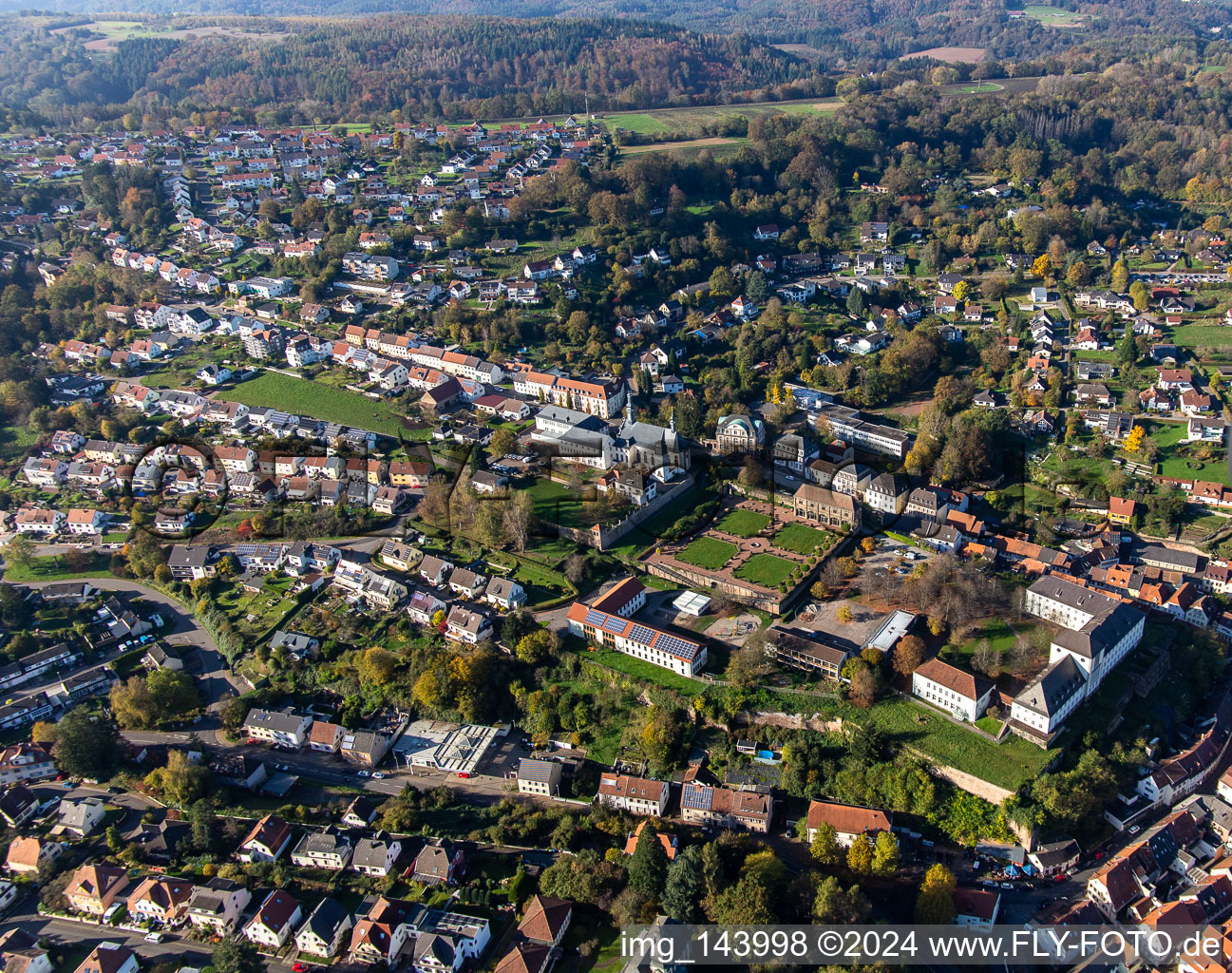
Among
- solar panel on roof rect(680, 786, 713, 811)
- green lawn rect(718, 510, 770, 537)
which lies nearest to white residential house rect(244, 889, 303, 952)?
solar panel on roof rect(680, 786, 713, 811)

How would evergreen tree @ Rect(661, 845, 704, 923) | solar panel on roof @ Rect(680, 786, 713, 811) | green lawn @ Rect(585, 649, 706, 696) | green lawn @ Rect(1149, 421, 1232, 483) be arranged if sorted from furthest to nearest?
green lawn @ Rect(1149, 421, 1232, 483)
green lawn @ Rect(585, 649, 706, 696)
solar panel on roof @ Rect(680, 786, 713, 811)
evergreen tree @ Rect(661, 845, 704, 923)

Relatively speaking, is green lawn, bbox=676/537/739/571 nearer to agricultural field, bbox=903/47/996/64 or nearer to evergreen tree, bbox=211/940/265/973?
evergreen tree, bbox=211/940/265/973

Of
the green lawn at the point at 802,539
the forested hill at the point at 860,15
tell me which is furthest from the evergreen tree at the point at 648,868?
the forested hill at the point at 860,15

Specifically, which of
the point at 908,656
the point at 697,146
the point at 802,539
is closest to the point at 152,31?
the point at 697,146

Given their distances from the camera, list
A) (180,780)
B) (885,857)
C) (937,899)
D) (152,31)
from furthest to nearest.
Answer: (152,31) → (180,780) → (885,857) → (937,899)

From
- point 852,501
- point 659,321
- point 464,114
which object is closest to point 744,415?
point 852,501

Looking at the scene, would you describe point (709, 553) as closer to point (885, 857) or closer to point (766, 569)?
point (766, 569)

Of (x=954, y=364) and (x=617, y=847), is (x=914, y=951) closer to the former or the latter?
(x=617, y=847)

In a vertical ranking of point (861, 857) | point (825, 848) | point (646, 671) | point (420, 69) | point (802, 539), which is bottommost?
point (825, 848)
